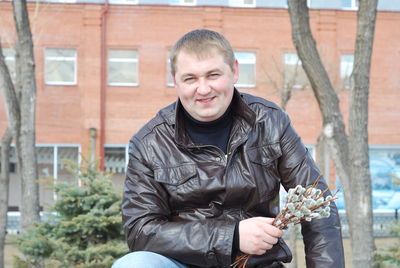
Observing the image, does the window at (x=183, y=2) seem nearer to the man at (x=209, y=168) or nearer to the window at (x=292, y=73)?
the window at (x=292, y=73)

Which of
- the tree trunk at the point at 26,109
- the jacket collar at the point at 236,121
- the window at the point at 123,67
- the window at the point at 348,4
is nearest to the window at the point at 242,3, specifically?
the window at the point at 348,4

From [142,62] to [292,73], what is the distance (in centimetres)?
621

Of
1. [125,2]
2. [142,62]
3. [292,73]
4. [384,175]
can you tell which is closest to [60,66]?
[142,62]

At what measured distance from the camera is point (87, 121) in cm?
2586

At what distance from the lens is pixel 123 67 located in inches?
1037

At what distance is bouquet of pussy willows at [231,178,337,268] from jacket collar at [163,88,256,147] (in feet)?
1.37

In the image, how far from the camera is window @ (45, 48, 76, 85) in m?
25.7

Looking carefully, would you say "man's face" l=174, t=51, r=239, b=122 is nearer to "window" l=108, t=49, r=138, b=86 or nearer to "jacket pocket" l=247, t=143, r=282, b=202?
"jacket pocket" l=247, t=143, r=282, b=202

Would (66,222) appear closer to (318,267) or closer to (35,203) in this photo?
(35,203)

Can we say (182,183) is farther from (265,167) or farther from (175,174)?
(265,167)

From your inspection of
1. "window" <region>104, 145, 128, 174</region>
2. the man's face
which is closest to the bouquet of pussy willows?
the man's face

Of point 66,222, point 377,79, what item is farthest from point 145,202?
point 377,79

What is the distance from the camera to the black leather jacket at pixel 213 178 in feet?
9.06

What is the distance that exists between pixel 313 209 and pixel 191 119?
2.31 feet
